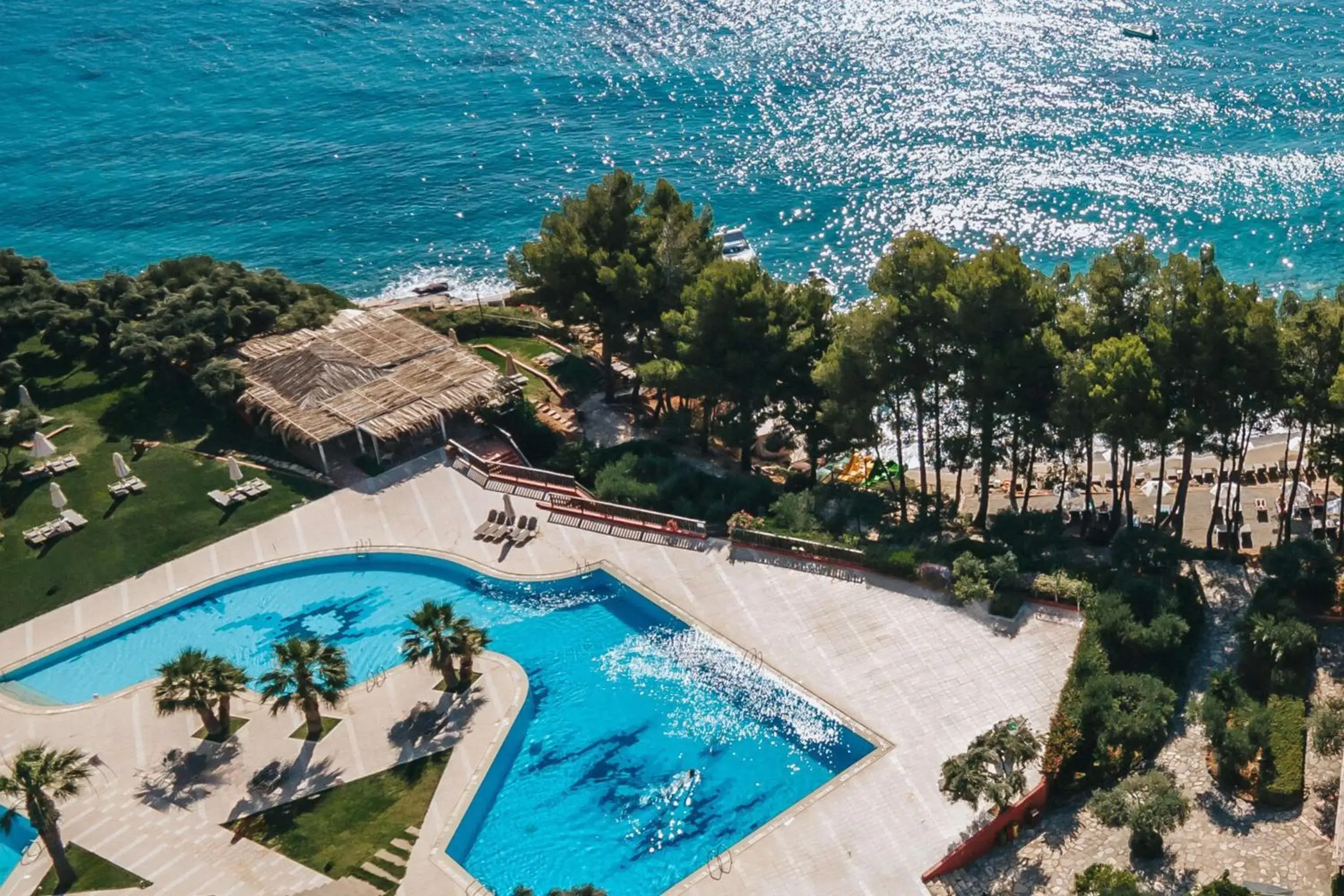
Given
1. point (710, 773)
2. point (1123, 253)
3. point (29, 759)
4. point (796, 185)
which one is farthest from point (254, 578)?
point (796, 185)

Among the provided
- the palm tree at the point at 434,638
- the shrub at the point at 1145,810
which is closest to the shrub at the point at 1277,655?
the shrub at the point at 1145,810

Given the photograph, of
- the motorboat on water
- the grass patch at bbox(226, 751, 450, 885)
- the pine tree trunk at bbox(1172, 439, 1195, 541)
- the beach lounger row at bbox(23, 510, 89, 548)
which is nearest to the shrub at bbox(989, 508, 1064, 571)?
the pine tree trunk at bbox(1172, 439, 1195, 541)

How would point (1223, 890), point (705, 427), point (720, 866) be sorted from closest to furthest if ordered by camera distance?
1. point (1223, 890)
2. point (720, 866)
3. point (705, 427)

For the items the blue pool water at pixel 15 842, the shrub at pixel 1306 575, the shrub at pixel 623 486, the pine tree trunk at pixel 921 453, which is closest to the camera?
the blue pool water at pixel 15 842

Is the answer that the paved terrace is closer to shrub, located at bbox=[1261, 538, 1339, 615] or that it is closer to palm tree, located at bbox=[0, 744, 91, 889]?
palm tree, located at bbox=[0, 744, 91, 889]

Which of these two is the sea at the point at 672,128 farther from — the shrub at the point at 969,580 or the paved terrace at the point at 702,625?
the shrub at the point at 969,580

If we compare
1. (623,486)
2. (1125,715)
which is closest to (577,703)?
(623,486)

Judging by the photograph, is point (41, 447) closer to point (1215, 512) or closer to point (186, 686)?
point (186, 686)
